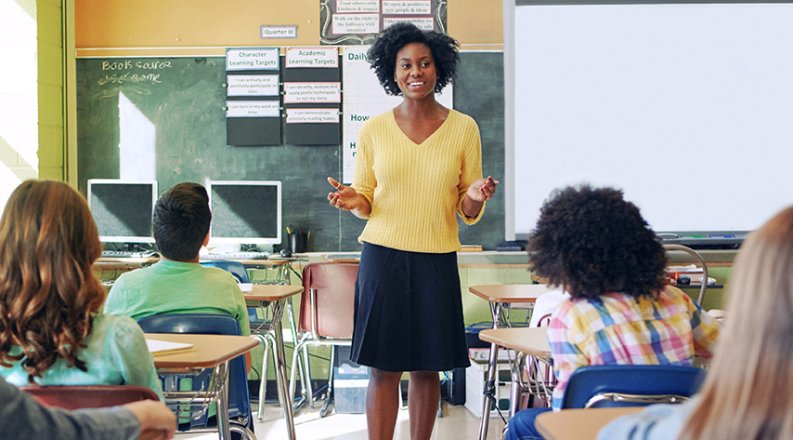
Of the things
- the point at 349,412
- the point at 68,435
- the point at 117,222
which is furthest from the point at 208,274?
the point at 117,222

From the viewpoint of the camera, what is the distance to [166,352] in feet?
7.41

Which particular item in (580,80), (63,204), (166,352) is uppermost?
(580,80)

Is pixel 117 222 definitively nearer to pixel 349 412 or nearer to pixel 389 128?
pixel 349 412

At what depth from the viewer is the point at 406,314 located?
3051 millimetres

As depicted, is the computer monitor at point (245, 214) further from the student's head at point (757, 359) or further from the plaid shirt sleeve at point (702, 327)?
the student's head at point (757, 359)

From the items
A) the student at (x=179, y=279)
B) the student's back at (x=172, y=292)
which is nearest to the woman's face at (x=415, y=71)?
the student at (x=179, y=279)

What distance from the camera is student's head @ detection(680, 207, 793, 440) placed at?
105 cm

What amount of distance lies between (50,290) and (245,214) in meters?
3.68

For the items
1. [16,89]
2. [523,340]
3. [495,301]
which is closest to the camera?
[523,340]

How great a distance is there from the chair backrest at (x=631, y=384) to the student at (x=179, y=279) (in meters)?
1.35

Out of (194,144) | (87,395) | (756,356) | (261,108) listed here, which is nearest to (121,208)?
(194,144)

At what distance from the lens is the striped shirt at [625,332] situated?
2.03m

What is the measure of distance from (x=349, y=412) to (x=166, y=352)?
278cm

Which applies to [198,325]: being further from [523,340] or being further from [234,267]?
[234,267]
